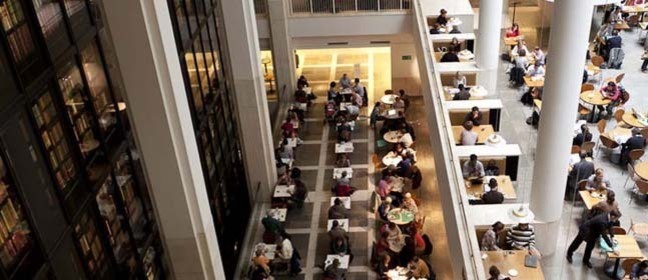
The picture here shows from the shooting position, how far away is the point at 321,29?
73.8 feet

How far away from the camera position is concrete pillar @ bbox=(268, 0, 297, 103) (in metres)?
21.8

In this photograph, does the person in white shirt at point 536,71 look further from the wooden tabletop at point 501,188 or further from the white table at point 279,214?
the white table at point 279,214

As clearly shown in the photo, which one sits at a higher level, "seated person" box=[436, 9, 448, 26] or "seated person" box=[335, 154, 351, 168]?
"seated person" box=[436, 9, 448, 26]

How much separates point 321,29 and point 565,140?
42.0 ft

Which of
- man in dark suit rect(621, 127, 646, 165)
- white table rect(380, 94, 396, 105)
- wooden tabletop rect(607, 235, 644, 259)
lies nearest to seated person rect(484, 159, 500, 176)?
man in dark suit rect(621, 127, 646, 165)

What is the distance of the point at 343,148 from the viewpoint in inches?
765

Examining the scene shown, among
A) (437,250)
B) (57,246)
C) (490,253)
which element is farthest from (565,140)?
(57,246)

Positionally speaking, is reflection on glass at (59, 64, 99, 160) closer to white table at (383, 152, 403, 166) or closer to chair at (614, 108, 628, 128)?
white table at (383, 152, 403, 166)

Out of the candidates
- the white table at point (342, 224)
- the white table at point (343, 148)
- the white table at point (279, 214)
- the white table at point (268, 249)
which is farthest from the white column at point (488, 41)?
the white table at point (268, 249)

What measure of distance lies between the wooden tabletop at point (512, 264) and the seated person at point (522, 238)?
0.19 meters

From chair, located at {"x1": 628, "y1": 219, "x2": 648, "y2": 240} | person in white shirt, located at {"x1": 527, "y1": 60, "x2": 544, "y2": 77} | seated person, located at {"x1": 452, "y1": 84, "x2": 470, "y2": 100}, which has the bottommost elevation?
chair, located at {"x1": 628, "y1": 219, "x2": 648, "y2": 240}

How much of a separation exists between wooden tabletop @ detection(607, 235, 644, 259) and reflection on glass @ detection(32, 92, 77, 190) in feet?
28.5

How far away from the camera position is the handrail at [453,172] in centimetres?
1032

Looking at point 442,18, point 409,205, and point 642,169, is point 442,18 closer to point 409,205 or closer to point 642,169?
point 409,205
